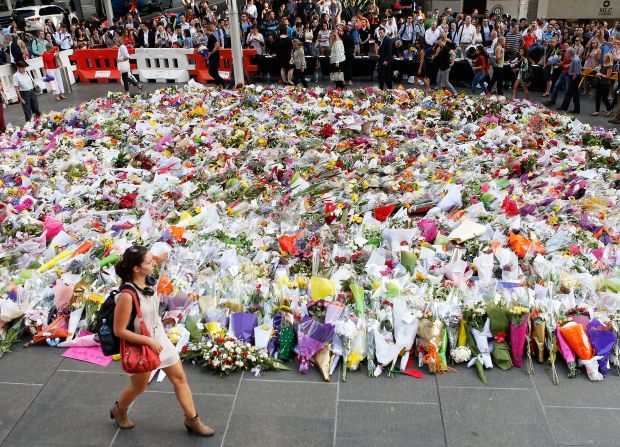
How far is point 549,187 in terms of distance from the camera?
7234mm

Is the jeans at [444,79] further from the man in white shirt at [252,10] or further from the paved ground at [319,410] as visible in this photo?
the paved ground at [319,410]

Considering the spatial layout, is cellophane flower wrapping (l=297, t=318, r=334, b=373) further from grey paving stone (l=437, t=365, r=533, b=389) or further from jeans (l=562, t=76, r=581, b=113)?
jeans (l=562, t=76, r=581, b=113)

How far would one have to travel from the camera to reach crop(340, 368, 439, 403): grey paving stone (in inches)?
169

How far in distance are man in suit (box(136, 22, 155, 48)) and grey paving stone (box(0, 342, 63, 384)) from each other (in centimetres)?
1492

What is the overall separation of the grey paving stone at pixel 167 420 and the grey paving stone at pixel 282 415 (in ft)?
0.32

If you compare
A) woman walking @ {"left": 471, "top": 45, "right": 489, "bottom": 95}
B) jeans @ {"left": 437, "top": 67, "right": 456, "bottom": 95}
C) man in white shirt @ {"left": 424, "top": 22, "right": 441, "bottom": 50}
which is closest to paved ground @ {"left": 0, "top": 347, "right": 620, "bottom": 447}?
jeans @ {"left": 437, "top": 67, "right": 456, "bottom": 95}

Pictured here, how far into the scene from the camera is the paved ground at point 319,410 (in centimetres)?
→ 393

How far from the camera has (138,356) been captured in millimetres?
3480

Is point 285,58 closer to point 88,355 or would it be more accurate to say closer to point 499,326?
point 88,355

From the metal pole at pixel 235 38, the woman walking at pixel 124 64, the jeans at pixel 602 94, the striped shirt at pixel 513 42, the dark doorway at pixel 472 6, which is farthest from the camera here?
the dark doorway at pixel 472 6

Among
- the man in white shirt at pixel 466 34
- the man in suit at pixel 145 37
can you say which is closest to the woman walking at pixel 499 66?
the man in white shirt at pixel 466 34

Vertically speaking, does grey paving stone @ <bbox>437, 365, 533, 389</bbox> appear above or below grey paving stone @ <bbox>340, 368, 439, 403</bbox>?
below

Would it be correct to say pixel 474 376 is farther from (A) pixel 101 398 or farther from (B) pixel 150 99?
(B) pixel 150 99

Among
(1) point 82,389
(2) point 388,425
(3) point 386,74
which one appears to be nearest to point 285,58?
(3) point 386,74
